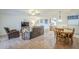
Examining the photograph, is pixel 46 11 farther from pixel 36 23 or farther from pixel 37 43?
pixel 37 43

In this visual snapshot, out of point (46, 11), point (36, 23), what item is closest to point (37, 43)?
point (36, 23)

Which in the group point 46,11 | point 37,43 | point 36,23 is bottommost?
point 37,43

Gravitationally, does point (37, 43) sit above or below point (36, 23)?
below

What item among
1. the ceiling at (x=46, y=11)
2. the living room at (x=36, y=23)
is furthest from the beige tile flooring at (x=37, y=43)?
the ceiling at (x=46, y=11)

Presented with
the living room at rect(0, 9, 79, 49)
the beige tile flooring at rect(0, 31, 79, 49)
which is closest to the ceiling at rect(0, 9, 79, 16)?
the living room at rect(0, 9, 79, 49)

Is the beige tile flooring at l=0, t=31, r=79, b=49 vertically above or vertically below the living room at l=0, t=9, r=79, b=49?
below

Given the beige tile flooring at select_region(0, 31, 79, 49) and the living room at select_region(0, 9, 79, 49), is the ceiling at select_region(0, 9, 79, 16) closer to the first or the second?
the living room at select_region(0, 9, 79, 49)

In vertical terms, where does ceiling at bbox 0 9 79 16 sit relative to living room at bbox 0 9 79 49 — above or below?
above

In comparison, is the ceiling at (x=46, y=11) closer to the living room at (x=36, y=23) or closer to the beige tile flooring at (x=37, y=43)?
the living room at (x=36, y=23)

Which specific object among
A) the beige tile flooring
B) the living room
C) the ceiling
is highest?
the ceiling
